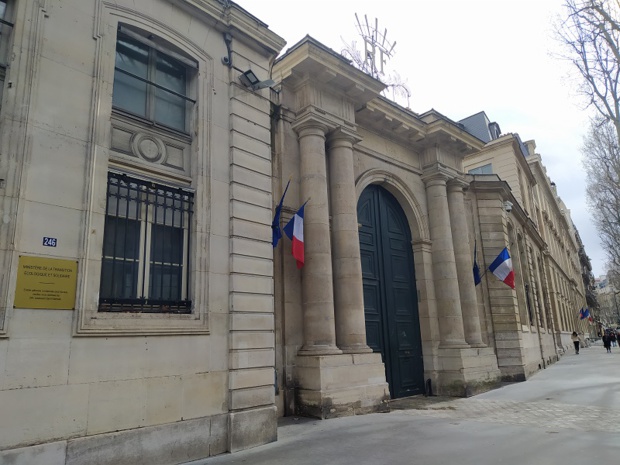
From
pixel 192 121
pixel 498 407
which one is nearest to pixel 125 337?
pixel 192 121

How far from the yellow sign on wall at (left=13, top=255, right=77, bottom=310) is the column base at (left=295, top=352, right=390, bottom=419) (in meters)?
4.96

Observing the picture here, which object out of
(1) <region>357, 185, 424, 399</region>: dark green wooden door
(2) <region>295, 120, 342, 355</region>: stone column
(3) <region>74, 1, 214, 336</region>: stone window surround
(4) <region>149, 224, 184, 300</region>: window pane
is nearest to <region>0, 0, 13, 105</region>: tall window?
(3) <region>74, 1, 214, 336</region>: stone window surround

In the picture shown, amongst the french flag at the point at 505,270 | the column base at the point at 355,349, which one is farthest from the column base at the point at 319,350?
the french flag at the point at 505,270

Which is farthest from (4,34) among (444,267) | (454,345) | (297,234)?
(454,345)

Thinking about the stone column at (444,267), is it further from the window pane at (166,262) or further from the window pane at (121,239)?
the window pane at (121,239)

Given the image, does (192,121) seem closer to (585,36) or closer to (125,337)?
(125,337)

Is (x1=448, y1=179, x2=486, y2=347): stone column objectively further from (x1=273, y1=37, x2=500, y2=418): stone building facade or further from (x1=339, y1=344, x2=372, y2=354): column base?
(x1=339, y1=344, x2=372, y2=354): column base

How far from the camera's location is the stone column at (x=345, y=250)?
9812 millimetres

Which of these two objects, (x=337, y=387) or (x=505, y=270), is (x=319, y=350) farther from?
(x=505, y=270)

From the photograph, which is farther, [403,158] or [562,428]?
[403,158]

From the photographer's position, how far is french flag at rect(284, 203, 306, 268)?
29.4 feet

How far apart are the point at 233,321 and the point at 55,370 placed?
8.56 ft

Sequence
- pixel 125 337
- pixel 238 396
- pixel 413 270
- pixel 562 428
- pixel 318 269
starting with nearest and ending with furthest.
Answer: pixel 125 337 → pixel 238 396 → pixel 562 428 → pixel 318 269 → pixel 413 270

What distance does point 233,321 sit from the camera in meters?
6.93
